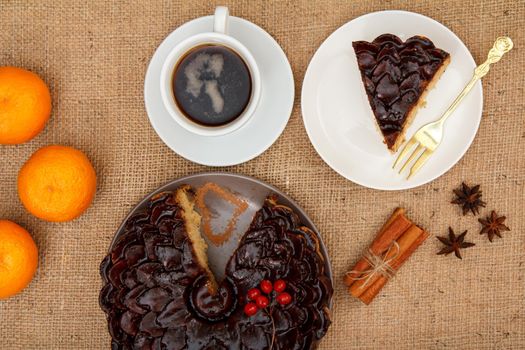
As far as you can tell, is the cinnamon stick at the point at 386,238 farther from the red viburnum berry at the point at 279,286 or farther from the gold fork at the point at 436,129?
the red viburnum berry at the point at 279,286

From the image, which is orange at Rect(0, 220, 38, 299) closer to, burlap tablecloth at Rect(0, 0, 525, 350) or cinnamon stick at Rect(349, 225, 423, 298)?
burlap tablecloth at Rect(0, 0, 525, 350)

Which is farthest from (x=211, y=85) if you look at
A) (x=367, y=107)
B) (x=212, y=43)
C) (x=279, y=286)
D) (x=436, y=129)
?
(x=436, y=129)

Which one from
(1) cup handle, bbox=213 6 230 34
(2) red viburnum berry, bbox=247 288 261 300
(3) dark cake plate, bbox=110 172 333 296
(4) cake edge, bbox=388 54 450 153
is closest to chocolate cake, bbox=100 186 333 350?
(2) red viburnum berry, bbox=247 288 261 300

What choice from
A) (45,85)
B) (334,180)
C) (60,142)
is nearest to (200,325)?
(334,180)

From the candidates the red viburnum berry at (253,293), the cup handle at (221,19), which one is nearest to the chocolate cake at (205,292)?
the red viburnum berry at (253,293)

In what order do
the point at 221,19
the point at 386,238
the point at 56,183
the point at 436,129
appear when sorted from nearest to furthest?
the point at 221,19, the point at 56,183, the point at 436,129, the point at 386,238

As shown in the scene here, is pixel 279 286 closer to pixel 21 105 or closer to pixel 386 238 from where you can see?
pixel 386 238
